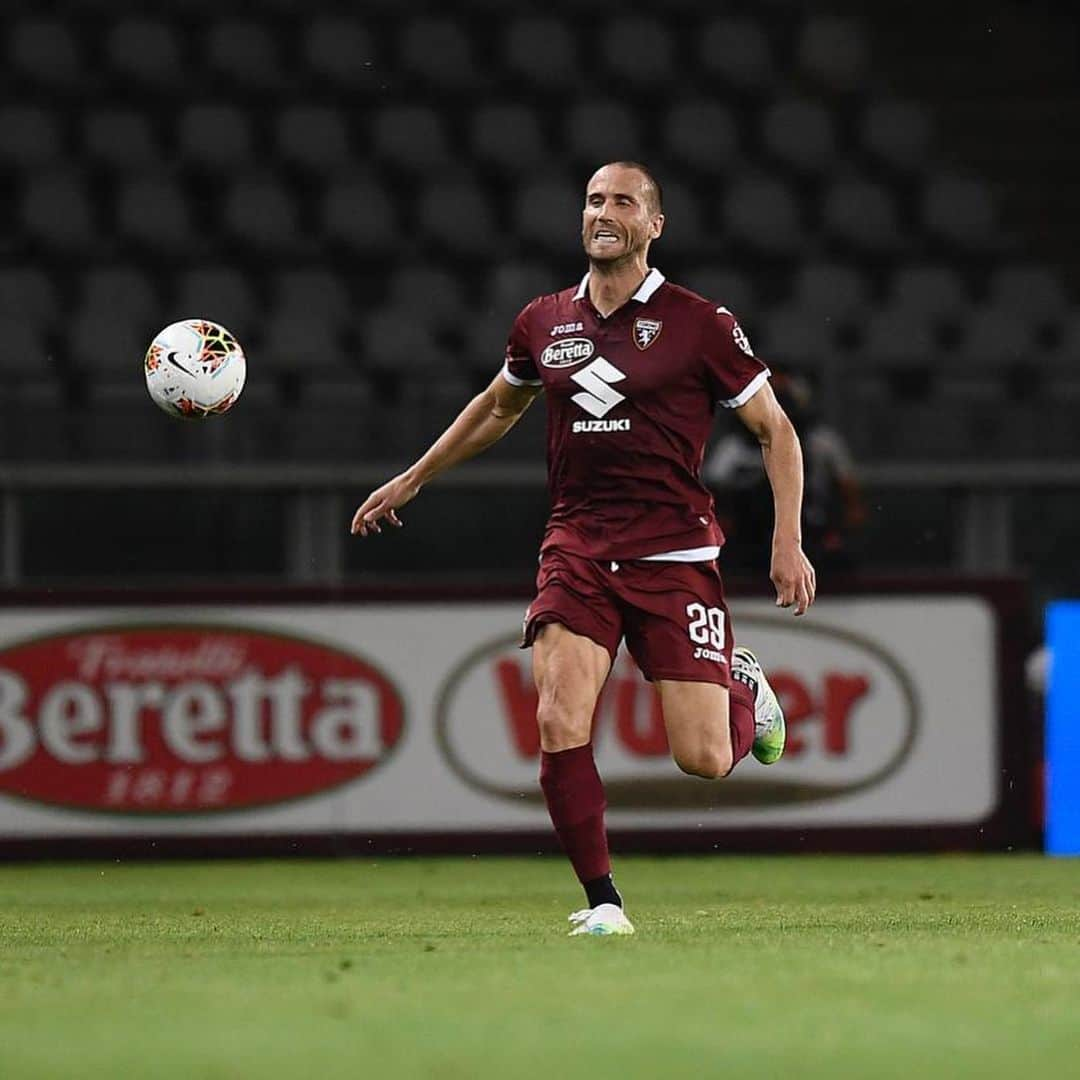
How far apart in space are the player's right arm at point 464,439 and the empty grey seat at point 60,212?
8.80 meters

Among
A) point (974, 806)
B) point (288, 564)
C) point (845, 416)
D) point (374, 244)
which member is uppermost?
point (374, 244)

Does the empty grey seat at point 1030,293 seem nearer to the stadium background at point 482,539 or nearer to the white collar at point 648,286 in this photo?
the stadium background at point 482,539

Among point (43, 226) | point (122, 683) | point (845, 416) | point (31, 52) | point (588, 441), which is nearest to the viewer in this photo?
point (588, 441)

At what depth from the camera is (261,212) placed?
53.2ft

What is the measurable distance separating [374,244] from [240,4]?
9.29 ft

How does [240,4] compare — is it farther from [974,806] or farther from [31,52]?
[974,806]

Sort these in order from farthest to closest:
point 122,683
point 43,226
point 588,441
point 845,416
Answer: point 43,226
point 845,416
point 122,683
point 588,441

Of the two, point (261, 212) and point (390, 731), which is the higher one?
point (261, 212)

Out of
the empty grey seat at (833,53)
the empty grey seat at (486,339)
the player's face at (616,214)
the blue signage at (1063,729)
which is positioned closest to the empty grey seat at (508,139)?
the empty grey seat at (486,339)

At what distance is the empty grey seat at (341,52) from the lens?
57.3 ft

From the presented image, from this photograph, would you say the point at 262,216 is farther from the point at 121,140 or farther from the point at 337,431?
the point at 337,431

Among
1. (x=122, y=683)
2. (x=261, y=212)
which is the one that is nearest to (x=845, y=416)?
(x=122, y=683)

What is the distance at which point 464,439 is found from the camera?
750 cm

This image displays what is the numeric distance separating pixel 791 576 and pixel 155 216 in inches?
396
